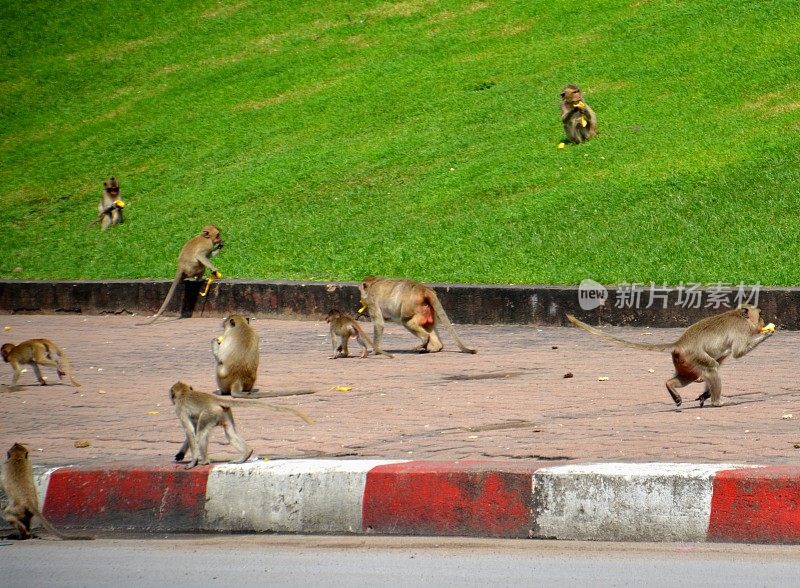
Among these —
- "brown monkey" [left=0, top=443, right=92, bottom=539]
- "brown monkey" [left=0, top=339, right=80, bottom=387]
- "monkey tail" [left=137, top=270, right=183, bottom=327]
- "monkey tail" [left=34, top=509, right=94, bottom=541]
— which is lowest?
"monkey tail" [left=34, top=509, right=94, bottom=541]

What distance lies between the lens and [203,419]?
235 inches

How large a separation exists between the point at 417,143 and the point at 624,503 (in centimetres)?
1275

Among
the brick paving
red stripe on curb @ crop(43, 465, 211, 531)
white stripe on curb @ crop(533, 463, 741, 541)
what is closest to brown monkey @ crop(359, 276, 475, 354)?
the brick paving

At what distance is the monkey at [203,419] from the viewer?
5.98 m

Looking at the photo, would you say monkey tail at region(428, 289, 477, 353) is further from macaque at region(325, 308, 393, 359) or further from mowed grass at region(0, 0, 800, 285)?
mowed grass at region(0, 0, 800, 285)

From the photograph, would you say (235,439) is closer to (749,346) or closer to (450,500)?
(450,500)

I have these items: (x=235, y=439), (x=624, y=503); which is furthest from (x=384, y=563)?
(x=235, y=439)

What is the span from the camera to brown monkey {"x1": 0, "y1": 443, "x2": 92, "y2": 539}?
18.0ft

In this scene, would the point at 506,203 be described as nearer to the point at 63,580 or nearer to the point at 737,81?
the point at 737,81

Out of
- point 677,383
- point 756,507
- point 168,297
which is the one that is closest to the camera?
point 756,507

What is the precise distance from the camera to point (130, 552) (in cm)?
536

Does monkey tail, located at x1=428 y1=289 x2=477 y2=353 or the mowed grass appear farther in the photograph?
the mowed grass

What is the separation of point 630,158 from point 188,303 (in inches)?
213

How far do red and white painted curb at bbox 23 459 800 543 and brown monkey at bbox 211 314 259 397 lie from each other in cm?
232
